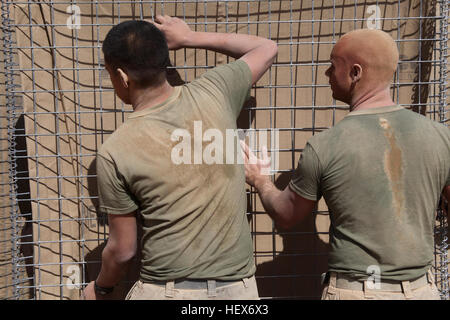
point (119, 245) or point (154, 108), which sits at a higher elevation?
point (154, 108)

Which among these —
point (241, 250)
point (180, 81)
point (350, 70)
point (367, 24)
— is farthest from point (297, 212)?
point (367, 24)

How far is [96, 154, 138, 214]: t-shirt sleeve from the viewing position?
4.51 ft

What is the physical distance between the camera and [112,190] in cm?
139

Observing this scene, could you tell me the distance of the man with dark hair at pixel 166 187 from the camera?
1381 millimetres

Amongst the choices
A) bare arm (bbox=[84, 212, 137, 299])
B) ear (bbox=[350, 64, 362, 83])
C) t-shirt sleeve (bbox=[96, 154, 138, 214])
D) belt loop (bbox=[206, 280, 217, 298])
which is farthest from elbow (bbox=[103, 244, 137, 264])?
ear (bbox=[350, 64, 362, 83])

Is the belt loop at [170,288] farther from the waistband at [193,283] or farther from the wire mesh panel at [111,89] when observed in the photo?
the wire mesh panel at [111,89]

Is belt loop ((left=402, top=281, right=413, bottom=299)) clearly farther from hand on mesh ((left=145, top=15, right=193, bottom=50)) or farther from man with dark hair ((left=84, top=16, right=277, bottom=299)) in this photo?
hand on mesh ((left=145, top=15, right=193, bottom=50))

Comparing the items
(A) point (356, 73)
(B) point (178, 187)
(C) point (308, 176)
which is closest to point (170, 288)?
(B) point (178, 187)

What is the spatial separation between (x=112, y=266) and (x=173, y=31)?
99 cm

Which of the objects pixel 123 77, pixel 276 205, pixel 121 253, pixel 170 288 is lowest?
pixel 170 288

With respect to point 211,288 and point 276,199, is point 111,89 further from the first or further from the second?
point 211,288

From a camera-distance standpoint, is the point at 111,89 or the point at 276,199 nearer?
the point at 276,199

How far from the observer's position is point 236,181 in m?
1.49

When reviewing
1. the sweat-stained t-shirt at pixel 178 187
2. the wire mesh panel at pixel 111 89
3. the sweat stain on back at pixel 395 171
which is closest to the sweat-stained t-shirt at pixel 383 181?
the sweat stain on back at pixel 395 171
